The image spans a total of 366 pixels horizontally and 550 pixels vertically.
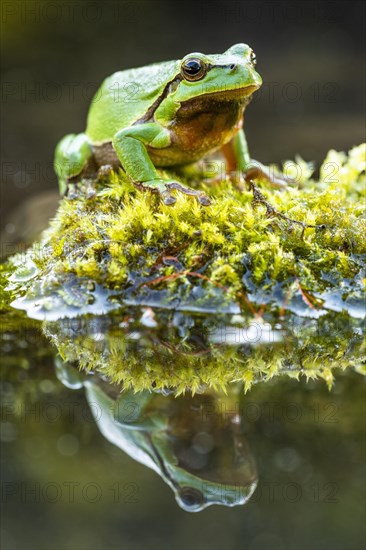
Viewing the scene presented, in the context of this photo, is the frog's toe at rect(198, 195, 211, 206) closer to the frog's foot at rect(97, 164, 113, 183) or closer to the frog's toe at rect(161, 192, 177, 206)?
the frog's toe at rect(161, 192, 177, 206)

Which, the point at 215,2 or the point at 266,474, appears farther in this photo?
the point at 215,2

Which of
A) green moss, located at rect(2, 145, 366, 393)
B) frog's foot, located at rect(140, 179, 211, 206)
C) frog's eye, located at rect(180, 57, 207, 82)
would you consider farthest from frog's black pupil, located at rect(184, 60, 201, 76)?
Result: green moss, located at rect(2, 145, 366, 393)

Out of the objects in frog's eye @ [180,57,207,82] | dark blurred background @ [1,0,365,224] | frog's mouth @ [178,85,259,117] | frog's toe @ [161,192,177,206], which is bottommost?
dark blurred background @ [1,0,365,224]

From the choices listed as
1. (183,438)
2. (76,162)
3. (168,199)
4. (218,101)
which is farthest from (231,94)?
(183,438)

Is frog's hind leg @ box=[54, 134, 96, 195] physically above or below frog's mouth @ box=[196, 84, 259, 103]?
below

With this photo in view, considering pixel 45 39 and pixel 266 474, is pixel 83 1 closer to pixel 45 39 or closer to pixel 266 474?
pixel 45 39

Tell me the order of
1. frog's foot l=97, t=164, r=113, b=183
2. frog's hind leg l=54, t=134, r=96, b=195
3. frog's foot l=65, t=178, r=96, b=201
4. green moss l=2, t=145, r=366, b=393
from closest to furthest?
green moss l=2, t=145, r=366, b=393
frog's foot l=65, t=178, r=96, b=201
frog's foot l=97, t=164, r=113, b=183
frog's hind leg l=54, t=134, r=96, b=195

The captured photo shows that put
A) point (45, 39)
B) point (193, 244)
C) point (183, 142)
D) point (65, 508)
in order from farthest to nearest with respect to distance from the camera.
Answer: point (45, 39) → point (183, 142) → point (193, 244) → point (65, 508)

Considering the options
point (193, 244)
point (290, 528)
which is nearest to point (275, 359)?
point (193, 244)

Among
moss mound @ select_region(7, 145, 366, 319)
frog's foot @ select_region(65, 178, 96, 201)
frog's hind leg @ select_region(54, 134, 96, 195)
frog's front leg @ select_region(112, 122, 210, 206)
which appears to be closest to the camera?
moss mound @ select_region(7, 145, 366, 319)
